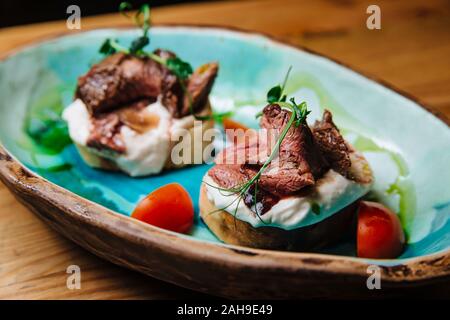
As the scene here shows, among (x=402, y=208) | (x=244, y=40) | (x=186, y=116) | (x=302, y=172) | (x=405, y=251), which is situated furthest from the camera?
(x=244, y=40)

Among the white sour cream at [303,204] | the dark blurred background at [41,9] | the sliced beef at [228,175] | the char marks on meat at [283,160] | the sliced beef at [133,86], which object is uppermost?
the dark blurred background at [41,9]

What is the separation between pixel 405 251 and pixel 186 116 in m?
1.43

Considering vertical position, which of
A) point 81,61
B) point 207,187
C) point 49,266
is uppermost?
point 81,61

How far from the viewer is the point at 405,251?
9.12 feet

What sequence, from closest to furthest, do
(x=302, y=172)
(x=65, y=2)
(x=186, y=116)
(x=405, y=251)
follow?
(x=302, y=172) → (x=405, y=251) → (x=186, y=116) → (x=65, y=2)

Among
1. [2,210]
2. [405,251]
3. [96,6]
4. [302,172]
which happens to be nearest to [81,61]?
[2,210]

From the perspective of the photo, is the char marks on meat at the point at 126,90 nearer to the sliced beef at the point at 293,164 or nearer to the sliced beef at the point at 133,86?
the sliced beef at the point at 133,86

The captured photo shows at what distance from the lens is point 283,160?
105 inches

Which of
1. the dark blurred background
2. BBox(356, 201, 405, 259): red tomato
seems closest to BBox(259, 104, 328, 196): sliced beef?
BBox(356, 201, 405, 259): red tomato

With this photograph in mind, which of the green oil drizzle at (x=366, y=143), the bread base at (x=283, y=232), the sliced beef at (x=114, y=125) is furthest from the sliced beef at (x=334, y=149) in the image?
the sliced beef at (x=114, y=125)

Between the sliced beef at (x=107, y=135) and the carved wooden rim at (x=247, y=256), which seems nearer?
the carved wooden rim at (x=247, y=256)

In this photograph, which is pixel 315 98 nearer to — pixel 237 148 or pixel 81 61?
pixel 237 148

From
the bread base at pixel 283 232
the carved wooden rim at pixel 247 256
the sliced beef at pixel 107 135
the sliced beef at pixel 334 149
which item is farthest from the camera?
the sliced beef at pixel 107 135

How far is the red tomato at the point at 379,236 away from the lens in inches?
105
